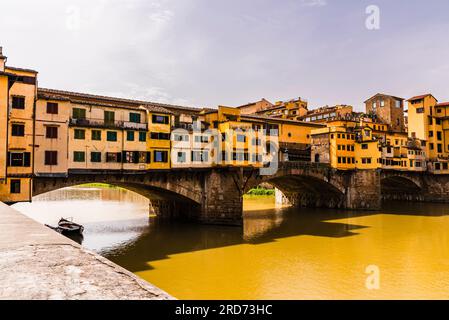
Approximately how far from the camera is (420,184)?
7044 cm

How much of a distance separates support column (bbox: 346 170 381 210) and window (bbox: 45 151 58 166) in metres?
45.2

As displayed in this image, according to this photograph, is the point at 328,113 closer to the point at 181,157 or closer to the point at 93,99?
the point at 181,157

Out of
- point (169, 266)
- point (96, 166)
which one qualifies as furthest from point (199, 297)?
point (96, 166)

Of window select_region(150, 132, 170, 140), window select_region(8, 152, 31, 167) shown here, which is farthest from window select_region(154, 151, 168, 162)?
window select_region(8, 152, 31, 167)

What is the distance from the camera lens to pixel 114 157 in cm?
3356

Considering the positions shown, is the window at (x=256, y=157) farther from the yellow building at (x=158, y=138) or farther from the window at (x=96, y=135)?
the window at (x=96, y=135)

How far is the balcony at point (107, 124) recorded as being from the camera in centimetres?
3122

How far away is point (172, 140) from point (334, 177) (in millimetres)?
30464

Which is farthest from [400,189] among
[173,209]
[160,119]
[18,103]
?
[18,103]

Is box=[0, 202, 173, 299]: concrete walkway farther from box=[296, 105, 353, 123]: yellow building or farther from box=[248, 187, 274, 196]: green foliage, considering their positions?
box=[248, 187, 274, 196]: green foliage

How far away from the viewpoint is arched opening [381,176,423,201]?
7113 centimetres

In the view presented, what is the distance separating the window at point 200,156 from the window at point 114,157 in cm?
837

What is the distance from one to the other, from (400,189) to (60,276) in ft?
269

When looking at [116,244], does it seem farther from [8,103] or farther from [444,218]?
[444,218]
